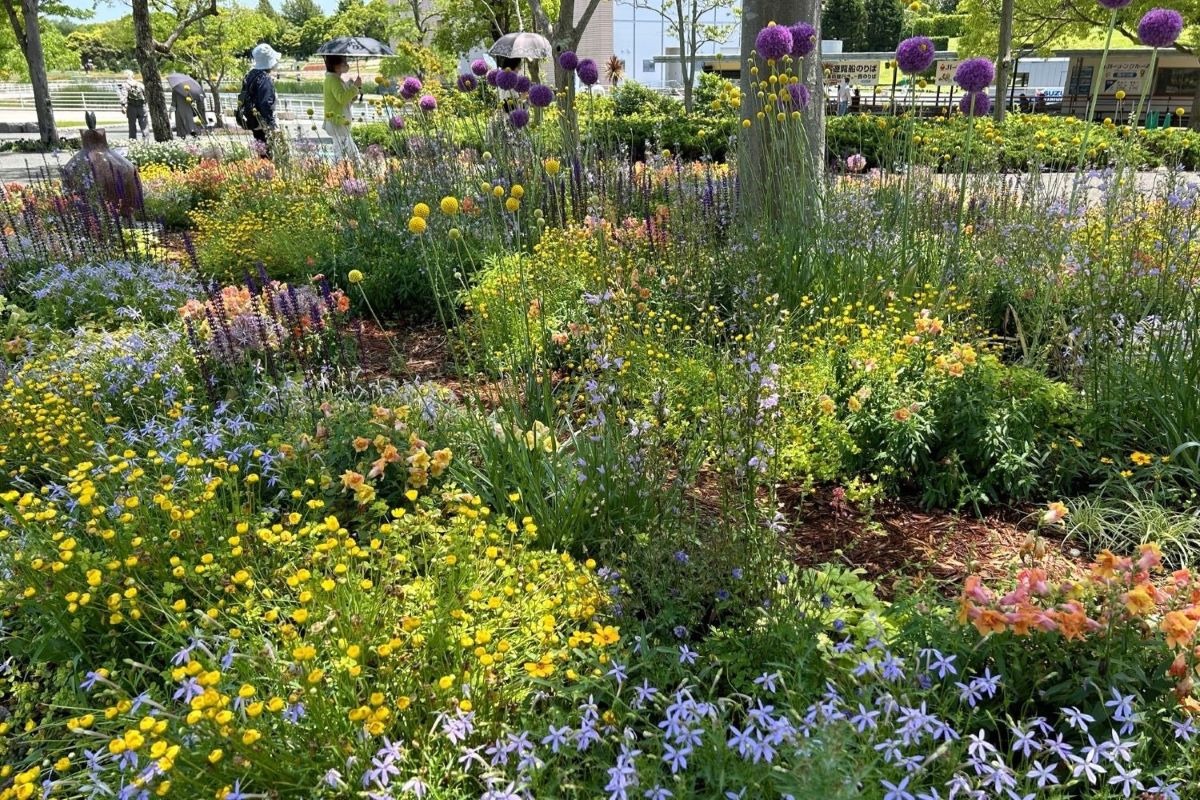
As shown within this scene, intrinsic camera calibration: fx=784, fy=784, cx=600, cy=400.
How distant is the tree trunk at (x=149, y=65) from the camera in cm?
1652

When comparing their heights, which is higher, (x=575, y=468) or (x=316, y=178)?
(x=316, y=178)

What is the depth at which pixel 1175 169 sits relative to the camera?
4047 millimetres

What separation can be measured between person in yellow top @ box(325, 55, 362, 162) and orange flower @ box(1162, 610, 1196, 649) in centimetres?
824

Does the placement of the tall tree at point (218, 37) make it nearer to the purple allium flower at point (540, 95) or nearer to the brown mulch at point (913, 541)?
the purple allium flower at point (540, 95)

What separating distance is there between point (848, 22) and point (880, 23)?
95.4 inches

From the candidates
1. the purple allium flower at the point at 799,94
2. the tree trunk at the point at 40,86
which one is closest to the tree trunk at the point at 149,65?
the tree trunk at the point at 40,86


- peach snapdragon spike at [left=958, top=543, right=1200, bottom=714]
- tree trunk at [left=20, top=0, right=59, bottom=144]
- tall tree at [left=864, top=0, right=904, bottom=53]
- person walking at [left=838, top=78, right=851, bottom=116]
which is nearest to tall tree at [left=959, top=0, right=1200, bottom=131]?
person walking at [left=838, top=78, right=851, bottom=116]

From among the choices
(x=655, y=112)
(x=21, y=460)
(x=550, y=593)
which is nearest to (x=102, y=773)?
(x=550, y=593)

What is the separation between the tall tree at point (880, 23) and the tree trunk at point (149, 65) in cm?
4093

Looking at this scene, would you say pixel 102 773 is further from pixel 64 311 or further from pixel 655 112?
pixel 655 112

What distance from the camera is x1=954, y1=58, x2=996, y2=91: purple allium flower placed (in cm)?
344

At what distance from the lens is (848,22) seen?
156 ft

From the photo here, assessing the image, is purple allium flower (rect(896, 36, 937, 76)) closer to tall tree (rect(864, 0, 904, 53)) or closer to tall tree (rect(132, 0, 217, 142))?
tall tree (rect(132, 0, 217, 142))

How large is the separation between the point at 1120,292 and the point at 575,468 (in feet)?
→ 8.27
